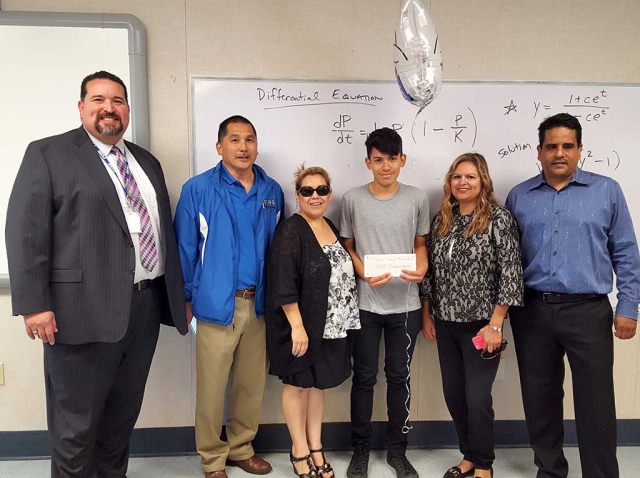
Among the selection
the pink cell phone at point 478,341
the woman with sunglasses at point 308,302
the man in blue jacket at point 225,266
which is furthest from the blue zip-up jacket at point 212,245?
the pink cell phone at point 478,341

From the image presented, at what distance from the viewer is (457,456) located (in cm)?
243

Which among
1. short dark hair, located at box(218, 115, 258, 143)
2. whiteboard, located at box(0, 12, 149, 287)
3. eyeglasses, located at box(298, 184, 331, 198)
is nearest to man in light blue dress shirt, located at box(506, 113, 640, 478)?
eyeglasses, located at box(298, 184, 331, 198)

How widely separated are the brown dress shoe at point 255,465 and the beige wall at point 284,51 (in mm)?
214

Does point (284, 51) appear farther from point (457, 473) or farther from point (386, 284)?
point (457, 473)

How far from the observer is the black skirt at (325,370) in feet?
6.64

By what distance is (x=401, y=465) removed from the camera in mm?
2240

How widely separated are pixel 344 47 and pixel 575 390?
189 cm

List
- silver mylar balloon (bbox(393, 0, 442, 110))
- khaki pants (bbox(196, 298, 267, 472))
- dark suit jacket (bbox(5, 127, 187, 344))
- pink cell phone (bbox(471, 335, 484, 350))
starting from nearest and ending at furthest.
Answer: dark suit jacket (bbox(5, 127, 187, 344)), silver mylar balloon (bbox(393, 0, 442, 110)), pink cell phone (bbox(471, 335, 484, 350)), khaki pants (bbox(196, 298, 267, 472))

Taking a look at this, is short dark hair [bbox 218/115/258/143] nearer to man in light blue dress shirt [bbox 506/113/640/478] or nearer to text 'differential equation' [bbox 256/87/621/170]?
text 'differential equation' [bbox 256/87/621/170]

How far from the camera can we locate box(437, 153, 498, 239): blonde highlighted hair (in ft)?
6.55

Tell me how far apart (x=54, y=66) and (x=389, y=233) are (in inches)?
68.0

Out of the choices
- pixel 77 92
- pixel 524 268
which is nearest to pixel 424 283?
pixel 524 268

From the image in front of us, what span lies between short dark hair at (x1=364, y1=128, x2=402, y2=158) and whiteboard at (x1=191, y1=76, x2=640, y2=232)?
0.25 meters

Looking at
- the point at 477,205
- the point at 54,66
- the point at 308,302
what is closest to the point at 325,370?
the point at 308,302
